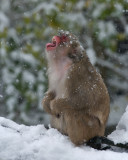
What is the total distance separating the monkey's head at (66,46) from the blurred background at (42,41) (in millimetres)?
1289

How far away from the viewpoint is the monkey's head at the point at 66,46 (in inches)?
75.4

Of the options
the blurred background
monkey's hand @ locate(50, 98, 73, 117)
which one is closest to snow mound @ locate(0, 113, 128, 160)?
monkey's hand @ locate(50, 98, 73, 117)

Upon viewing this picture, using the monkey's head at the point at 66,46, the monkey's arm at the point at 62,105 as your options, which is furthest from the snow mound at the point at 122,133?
the monkey's head at the point at 66,46

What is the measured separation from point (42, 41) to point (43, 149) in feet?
6.03

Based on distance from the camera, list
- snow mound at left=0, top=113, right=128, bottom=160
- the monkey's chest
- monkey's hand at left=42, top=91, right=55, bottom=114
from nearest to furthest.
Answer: snow mound at left=0, top=113, right=128, bottom=160
the monkey's chest
monkey's hand at left=42, top=91, right=55, bottom=114

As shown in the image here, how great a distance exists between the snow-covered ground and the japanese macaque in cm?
9

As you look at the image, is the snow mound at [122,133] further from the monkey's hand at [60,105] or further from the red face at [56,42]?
the red face at [56,42]

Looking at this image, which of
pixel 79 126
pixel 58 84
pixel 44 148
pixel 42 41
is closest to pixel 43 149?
pixel 44 148

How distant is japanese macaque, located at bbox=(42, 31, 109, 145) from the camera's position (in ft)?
6.32

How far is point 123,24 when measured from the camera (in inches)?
147

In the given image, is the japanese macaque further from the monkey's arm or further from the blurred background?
the blurred background

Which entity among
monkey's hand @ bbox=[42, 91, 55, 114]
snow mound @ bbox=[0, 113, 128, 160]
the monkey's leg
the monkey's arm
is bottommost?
snow mound @ bbox=[0, 113, 128, 160]

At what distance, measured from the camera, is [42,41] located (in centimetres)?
346

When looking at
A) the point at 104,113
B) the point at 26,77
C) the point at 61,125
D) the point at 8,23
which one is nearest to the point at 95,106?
the point at 104,113
